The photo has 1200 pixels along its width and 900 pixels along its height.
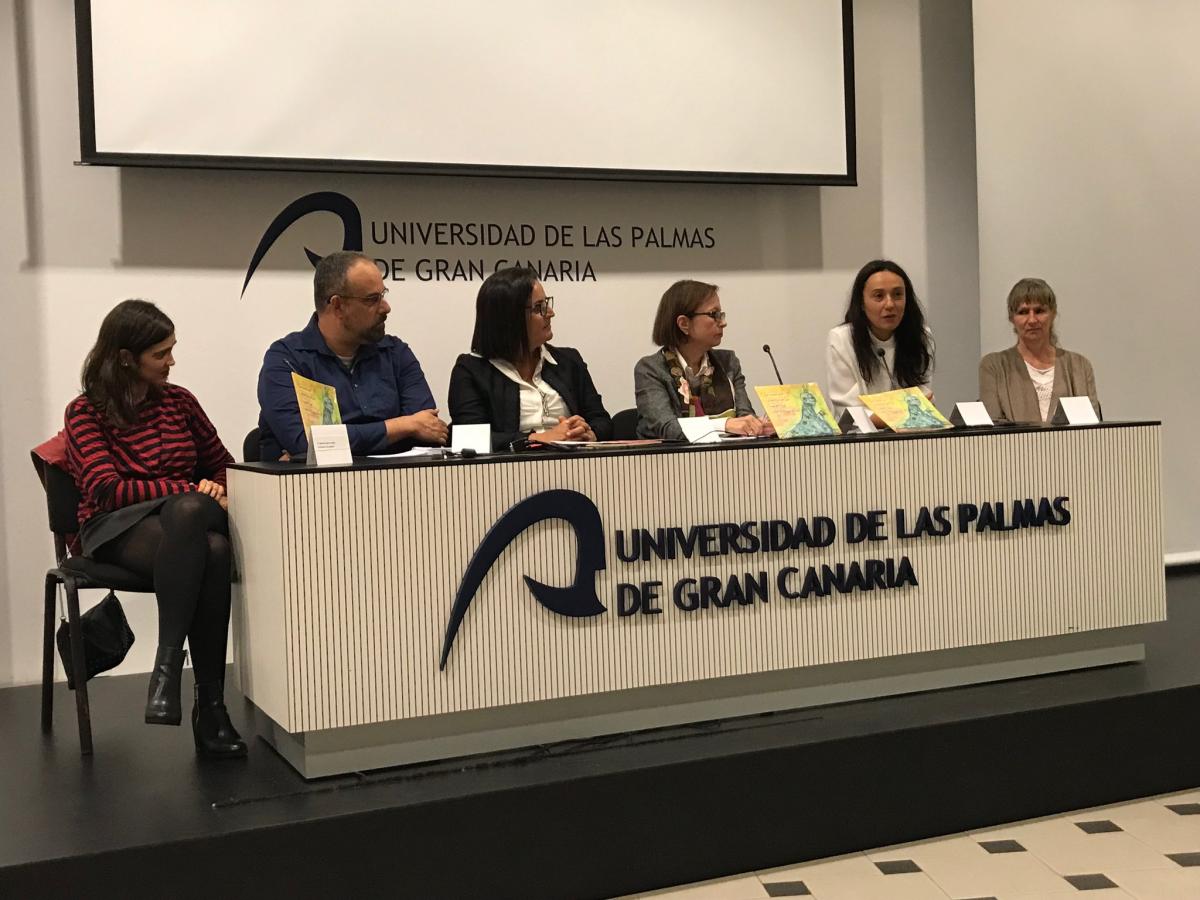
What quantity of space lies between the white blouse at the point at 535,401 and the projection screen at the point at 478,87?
1.04m

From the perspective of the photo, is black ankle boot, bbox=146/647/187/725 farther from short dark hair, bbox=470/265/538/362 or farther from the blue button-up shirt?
short dark hair, bbox=470/265/538/362

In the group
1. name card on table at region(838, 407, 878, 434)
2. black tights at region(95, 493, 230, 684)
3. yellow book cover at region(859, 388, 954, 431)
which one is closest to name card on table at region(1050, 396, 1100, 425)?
yellow book cover at region(859, 388, 954, 431)

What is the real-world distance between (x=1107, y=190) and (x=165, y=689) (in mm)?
4232

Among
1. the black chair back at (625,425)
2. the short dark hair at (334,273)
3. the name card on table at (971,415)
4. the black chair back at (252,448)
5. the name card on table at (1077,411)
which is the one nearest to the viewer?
the short dark hair at (334,273)

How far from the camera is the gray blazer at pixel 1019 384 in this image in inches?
163

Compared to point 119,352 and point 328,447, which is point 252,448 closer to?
point 119,352

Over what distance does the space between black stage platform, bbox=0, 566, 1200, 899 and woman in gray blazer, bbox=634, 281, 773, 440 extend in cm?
103

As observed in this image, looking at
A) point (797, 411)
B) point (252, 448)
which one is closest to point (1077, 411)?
point (797, 411)

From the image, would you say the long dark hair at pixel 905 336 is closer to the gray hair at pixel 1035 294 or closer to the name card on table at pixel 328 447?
the gray hair at pixel 1035 294

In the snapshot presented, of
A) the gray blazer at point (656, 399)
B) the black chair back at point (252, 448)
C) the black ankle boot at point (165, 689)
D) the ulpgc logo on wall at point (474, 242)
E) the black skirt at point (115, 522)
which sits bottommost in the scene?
the black ankle boot at point (165, 689)

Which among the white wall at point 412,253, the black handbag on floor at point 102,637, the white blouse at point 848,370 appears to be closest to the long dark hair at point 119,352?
the black handbag on floor at point 102,637

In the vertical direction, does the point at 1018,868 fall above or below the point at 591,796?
below

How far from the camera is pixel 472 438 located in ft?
8.59

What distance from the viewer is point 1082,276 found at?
5020mm
